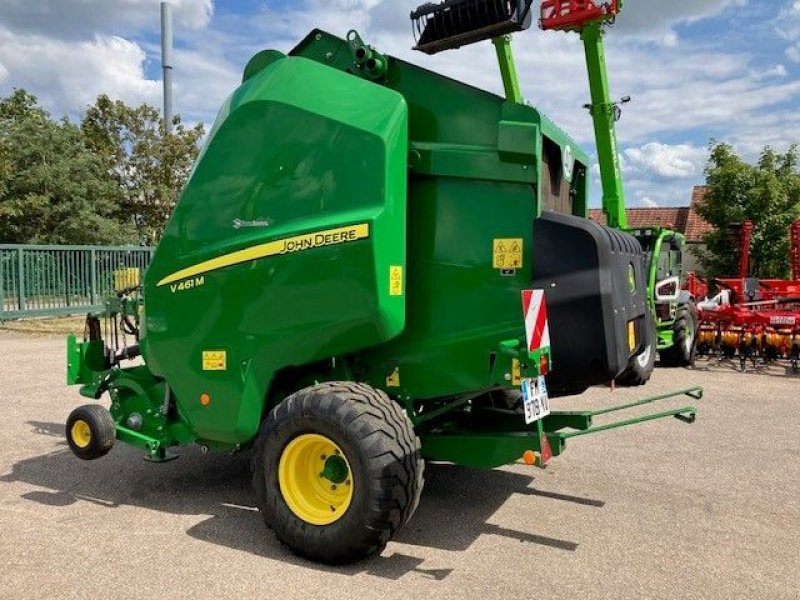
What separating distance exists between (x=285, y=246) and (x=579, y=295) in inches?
62.4

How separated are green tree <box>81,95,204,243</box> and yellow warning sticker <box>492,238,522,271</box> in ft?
83.6

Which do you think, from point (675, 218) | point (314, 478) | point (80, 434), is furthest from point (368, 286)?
point (675, 218)

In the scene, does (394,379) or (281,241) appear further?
(394,379)

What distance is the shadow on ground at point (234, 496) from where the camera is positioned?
4047mm

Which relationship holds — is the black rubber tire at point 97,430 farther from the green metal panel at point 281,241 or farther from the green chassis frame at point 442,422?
the green metal panel at point 281,241

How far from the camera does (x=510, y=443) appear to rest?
159 inches

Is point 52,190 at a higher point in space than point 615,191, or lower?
higher

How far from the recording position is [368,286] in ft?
12.6

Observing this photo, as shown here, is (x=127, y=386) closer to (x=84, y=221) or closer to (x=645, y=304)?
(x=645, y=304)

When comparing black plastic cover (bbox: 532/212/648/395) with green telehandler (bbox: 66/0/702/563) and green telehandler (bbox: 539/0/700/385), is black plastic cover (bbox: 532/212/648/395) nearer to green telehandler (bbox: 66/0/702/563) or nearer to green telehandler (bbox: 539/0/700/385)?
green telehandler (bbox: 66/0/702/563)

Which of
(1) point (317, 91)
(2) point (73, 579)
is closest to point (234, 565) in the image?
(2) point (73, 579)

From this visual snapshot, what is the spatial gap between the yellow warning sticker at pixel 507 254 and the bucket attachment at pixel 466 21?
1.42 metres

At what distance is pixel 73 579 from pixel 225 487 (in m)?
1.49

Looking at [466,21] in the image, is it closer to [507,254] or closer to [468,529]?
[507,254]
